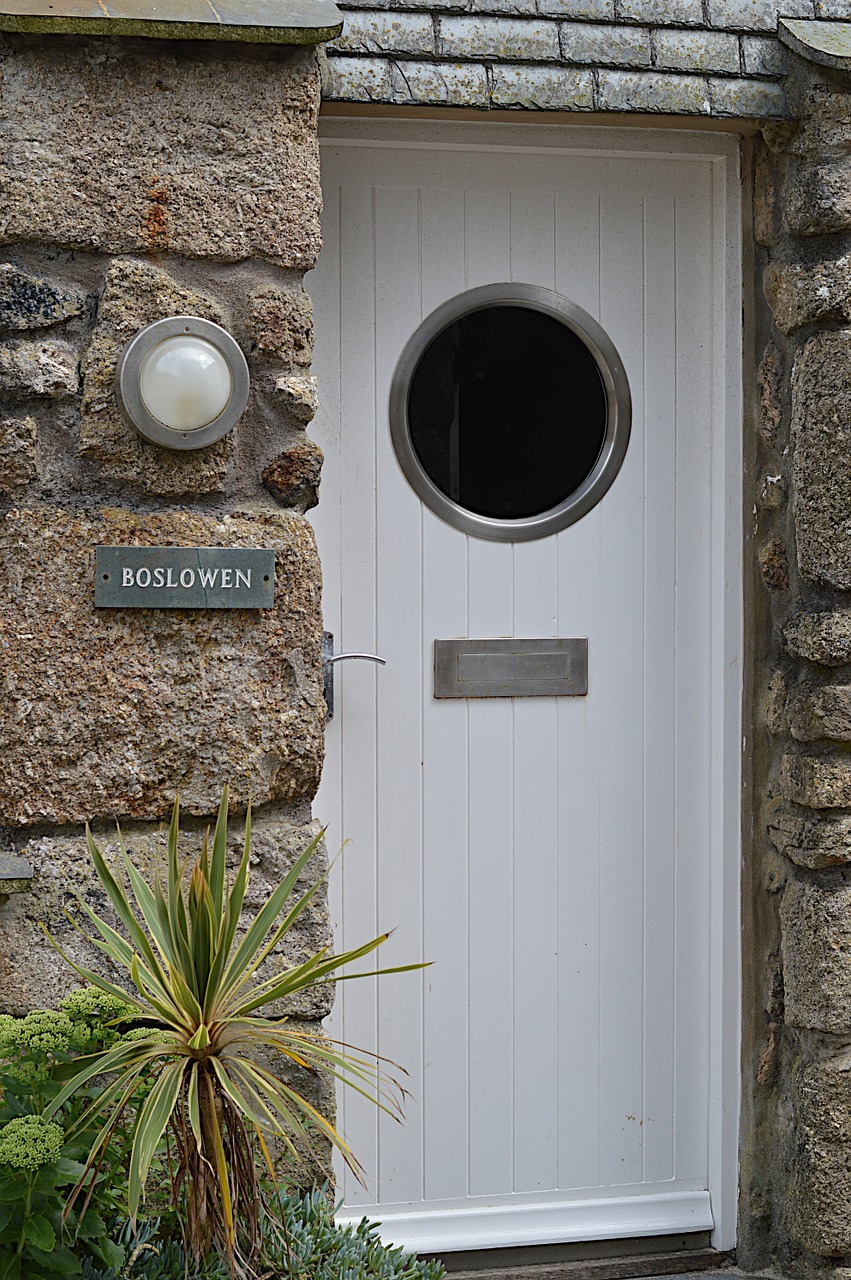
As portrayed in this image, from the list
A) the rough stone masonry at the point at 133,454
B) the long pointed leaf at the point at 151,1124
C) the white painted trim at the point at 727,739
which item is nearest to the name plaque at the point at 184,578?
the rough stone masonry at the point at 133,454

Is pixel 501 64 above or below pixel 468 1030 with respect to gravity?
above

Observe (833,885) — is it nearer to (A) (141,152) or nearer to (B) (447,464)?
(B) (447,464)

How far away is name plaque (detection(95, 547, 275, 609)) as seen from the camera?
7.04 feet

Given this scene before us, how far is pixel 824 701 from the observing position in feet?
8.56

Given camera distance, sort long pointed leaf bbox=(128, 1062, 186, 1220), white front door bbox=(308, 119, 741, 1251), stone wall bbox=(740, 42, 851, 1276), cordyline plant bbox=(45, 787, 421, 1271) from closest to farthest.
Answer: long pointed leaf bbox=(128, 1062, 186, 1220) < cordyline plant bbox=(45, 787, 421, 1271) < stone wall bbox=(740, 42, 851, 1276) < white front door bbox=(308, 119, 741, 1251)

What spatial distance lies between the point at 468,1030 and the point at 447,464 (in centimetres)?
122

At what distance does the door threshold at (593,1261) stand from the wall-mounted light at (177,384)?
1839mm

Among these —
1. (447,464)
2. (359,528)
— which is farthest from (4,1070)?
(447,464)

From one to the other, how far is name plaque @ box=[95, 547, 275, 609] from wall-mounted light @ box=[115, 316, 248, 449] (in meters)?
0.19

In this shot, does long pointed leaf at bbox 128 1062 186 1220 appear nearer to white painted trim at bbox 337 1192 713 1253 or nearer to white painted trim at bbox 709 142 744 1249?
white painted trim at bbox 337 1192 713 1253

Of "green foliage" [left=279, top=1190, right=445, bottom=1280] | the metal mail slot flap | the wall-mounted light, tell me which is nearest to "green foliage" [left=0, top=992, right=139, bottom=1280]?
"green foliage" [left=279, top=1190, right=445, bottom=1280]

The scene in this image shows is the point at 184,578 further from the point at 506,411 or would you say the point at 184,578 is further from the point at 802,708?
the point at 802,708

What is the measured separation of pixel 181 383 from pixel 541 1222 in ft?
6.38

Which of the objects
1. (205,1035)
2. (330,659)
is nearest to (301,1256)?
(205,1035)
